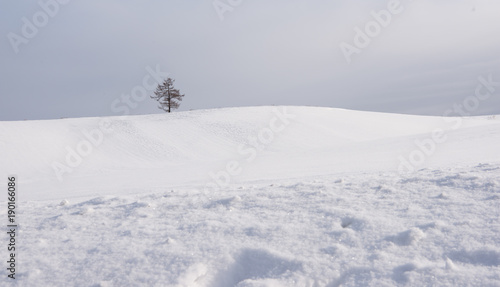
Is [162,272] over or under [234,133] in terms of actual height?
under

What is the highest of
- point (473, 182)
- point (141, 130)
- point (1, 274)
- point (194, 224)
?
point (141, 130)

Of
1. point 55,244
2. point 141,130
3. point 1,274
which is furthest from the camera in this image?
point 141,130

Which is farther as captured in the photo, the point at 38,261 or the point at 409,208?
the point at 409,208

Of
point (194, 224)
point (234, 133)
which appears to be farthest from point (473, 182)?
point (234, 133)

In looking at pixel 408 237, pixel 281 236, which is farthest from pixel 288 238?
pixel 408 237

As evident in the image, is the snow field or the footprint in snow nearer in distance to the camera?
the snow field

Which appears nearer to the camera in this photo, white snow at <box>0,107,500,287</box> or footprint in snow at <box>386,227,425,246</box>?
white snow at <box>0,107,500,287</box>

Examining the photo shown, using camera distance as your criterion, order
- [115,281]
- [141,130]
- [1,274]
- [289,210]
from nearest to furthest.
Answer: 1. [115,281]
2. [1,274]
3. [289,210]
4. [141,130]

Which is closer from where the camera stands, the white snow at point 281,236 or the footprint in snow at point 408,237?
the white snow at point 281,236

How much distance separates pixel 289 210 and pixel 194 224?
Result: 3.01ft

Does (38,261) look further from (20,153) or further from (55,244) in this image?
(20,153)

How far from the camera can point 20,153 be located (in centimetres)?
1395

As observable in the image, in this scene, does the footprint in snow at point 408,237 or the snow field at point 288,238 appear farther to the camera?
the footprint in snow at point 408,237

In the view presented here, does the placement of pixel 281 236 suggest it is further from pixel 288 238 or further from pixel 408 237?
pixel 408 237
